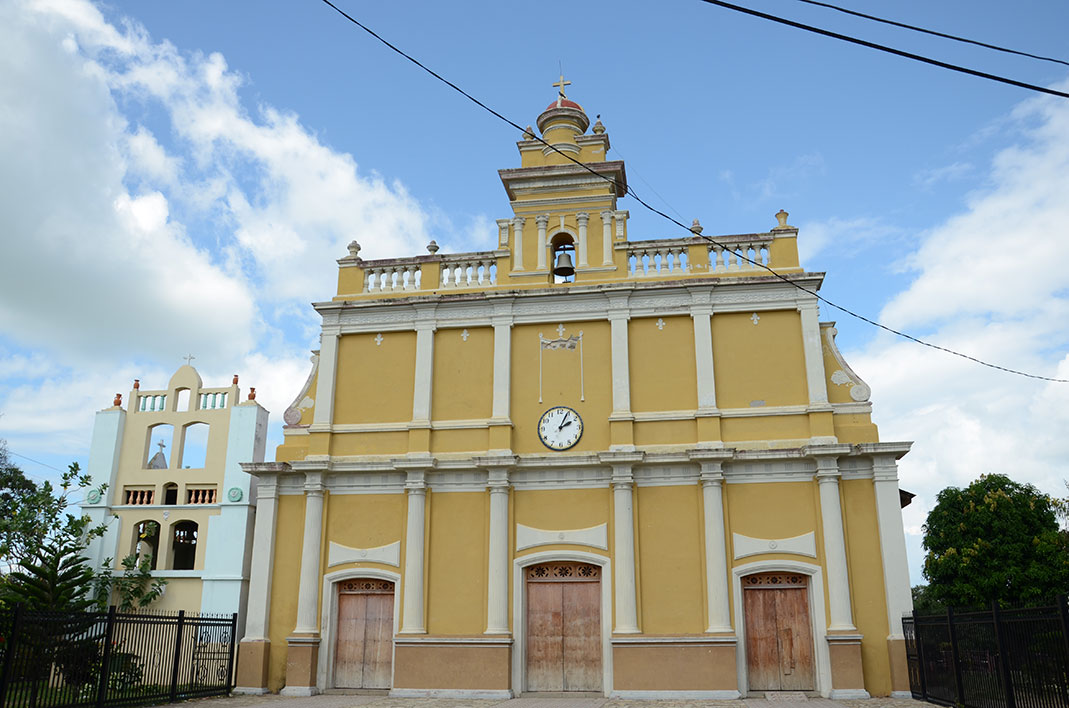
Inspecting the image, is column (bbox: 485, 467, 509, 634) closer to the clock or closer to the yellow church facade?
the yellow church facade

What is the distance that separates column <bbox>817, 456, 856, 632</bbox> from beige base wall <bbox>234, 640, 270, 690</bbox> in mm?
11268

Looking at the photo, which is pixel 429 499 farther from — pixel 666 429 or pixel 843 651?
pixel 843 651

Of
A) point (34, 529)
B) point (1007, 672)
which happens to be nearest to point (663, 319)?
point (1007, 672)

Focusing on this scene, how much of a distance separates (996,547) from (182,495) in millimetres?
24217

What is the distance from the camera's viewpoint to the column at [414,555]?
16953mm

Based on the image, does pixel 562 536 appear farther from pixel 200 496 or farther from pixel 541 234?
pixel 200 496

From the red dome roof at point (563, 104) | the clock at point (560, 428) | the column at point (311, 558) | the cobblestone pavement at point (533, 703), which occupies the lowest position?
the cobblestone pavement at point (533, 703)

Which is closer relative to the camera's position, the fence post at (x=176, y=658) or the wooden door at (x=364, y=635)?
the fence post at (x=176, y=658)

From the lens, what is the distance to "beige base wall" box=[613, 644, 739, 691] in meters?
15.7

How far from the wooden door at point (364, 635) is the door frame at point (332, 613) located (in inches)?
4.9

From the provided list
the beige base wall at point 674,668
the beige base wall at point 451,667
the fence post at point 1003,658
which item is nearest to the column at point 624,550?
the beige base wall at point 674,668

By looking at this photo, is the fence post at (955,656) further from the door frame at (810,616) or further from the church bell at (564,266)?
the church bell at (564,266)

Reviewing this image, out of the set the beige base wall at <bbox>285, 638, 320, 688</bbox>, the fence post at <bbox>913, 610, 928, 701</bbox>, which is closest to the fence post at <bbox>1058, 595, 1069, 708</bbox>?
the fence post at <bbox>913, 610, 928, 701</bbox>

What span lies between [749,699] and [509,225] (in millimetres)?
11255
